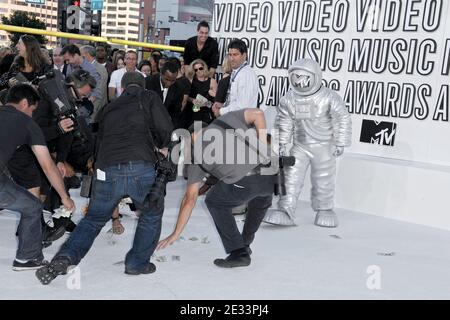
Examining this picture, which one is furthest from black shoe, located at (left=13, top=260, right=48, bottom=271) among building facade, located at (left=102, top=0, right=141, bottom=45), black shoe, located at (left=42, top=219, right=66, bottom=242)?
building facade, located at (left=102, top=0, right=141, bottom=45)

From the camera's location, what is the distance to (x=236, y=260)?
4.91m

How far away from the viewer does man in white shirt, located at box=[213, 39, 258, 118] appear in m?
7.02

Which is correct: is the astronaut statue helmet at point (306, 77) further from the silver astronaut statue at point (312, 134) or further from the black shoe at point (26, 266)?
the black shoe at point (26, 266)

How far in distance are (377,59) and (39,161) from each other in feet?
15.3

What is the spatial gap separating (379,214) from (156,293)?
12.3 feet

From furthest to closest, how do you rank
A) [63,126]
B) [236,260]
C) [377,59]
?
[377,59]
[63,126]
[236,260]

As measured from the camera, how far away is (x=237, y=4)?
9.05 m

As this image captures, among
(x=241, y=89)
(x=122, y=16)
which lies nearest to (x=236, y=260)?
(x=241, y=89)

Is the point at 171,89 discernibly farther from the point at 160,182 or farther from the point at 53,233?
the point at 160,182

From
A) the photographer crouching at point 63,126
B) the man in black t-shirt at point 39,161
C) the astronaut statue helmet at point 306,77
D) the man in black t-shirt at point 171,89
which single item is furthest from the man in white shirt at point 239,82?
the man in black t-shirt at point 39,161

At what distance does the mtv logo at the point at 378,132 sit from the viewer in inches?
294

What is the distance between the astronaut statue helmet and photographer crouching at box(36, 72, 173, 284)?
238 centimetres

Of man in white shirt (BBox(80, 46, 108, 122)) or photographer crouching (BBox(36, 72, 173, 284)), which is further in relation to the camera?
man in white shirt (BBox(80, 46, 108, 122))

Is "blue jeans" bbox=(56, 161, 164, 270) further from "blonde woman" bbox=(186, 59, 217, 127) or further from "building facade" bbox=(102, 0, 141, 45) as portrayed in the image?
"building facade" bbox=(102, 0, 141, 45)
